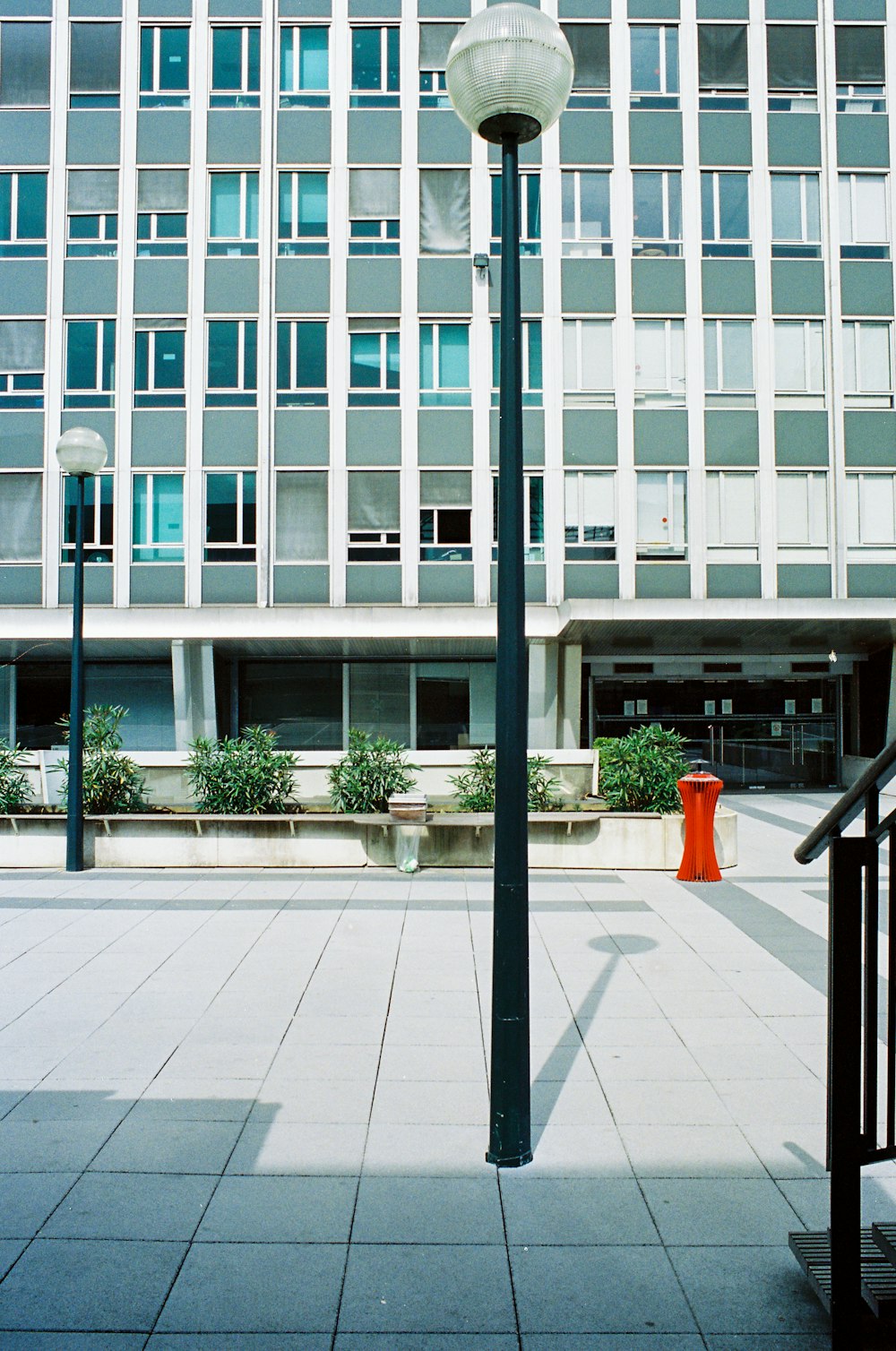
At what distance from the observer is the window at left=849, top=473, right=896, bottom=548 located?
73.1 ft

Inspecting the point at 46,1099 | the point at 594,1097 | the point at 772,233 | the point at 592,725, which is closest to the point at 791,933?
the point at 594,1097

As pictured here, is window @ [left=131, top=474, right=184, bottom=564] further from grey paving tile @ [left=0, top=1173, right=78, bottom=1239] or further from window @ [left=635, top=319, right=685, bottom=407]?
grey paving tile @ [left=0, top=1173, right=78, bottom=1239]

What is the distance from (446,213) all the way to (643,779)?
52.6ft

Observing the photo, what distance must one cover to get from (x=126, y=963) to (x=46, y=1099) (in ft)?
9.01

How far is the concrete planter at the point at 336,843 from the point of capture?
12.0m

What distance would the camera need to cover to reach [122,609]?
2225 centimetres

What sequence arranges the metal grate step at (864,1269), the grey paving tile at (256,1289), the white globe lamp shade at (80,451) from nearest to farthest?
A: the metal grate step at (864,1269) → the grey paving tile at (256,1289) → the white globe lamp shade at (80,451)

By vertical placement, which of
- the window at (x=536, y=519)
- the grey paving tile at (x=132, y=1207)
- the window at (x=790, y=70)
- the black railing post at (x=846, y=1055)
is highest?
the window at (x=790, y=70)

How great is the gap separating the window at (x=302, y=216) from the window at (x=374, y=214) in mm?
673

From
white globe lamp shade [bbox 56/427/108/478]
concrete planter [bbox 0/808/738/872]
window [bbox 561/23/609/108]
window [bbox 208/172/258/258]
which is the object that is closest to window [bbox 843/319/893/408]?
window [bbox 561/23/609/108]

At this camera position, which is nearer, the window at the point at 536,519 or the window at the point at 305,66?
the window at the point at 536,519

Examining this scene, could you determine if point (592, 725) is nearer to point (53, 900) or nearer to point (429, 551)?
point (429, 551)

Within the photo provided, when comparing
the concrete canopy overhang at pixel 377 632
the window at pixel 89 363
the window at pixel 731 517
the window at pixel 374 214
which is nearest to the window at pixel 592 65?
the window at pixel 374 214

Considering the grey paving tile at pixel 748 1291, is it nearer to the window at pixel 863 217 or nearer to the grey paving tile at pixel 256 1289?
the grey paving tile at pixel 256 1289
